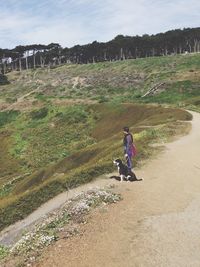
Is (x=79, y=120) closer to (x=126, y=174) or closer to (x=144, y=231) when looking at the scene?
(x=126, y=174)

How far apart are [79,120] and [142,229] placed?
213 feet

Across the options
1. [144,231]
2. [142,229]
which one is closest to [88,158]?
[142,229]

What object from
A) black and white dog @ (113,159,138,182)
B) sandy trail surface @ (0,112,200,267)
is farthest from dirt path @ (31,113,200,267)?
black and white dog @ (113,159,138,182)

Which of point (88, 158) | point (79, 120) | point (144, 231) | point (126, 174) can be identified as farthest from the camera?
point (79, 120)

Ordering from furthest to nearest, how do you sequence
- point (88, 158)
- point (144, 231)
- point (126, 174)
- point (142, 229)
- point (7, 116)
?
point (7, 116)
point (88, 158)
point (126, 174)
point (142, 229)
point (144, 231)

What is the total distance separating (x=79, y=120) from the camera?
84.2 m

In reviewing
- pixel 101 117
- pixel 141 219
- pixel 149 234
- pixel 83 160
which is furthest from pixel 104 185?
pixel 101 117

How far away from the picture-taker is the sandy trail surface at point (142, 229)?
679 inches

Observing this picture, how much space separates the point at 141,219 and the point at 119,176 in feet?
26.2

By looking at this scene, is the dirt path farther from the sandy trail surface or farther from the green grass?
the green grass

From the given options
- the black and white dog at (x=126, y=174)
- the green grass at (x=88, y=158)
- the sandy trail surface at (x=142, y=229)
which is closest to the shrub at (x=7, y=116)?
the green grass at (x=88, y=158)

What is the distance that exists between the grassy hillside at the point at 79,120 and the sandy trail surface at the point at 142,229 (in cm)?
A: 440

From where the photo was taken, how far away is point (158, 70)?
398ft

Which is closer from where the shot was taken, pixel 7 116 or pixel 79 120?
pixel 79 120
